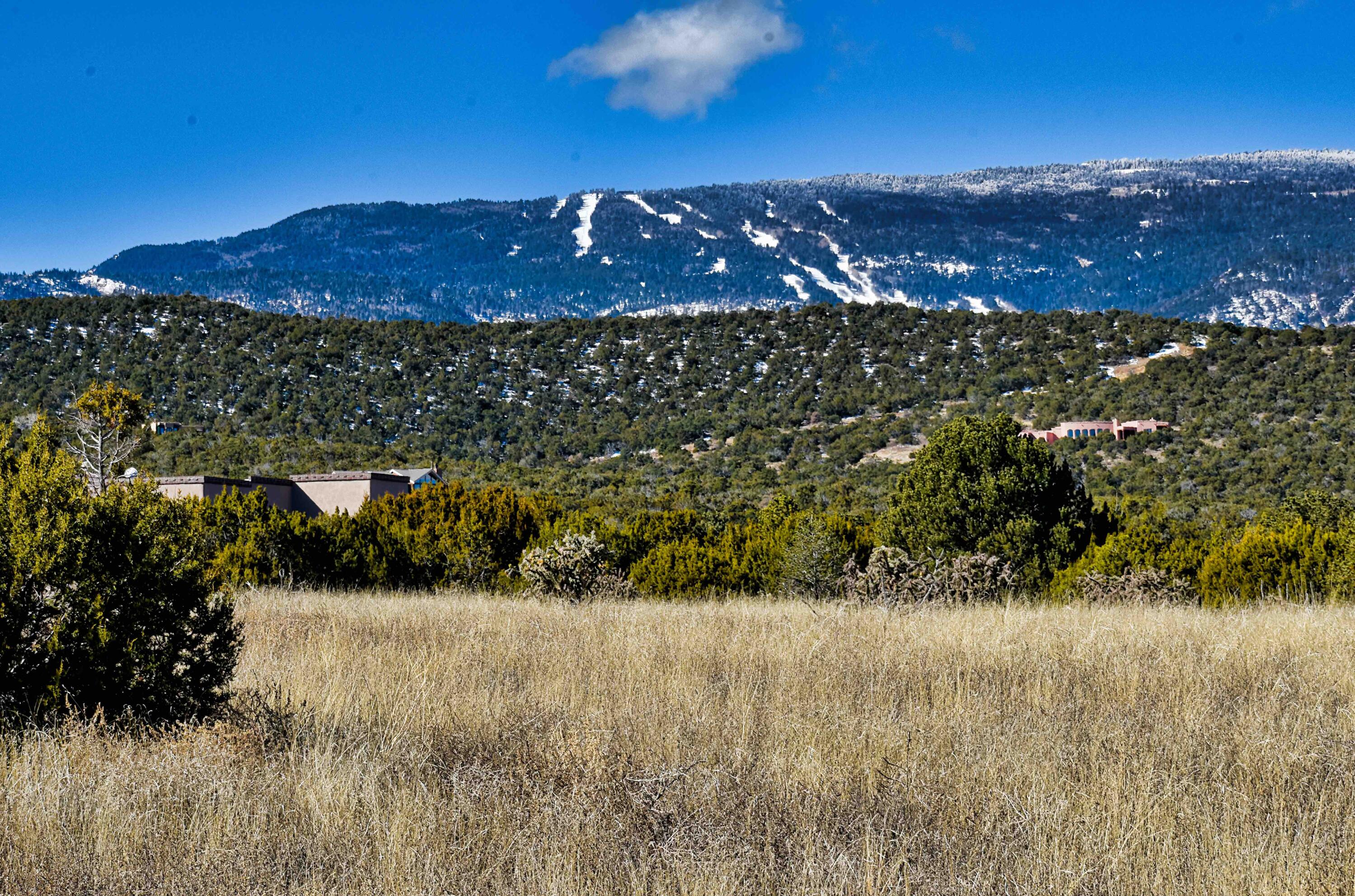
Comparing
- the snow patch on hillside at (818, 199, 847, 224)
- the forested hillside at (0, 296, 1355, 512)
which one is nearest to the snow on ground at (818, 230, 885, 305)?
the snow patch on hillside at (818, 199, 847, 224)

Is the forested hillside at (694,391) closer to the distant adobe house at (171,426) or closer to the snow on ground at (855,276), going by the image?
the distant adobe house at (171,426)

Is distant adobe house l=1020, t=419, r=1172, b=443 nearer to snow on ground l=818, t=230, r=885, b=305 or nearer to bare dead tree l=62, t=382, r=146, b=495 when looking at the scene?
bare dead tree l=62, t=382, r=146, b=495

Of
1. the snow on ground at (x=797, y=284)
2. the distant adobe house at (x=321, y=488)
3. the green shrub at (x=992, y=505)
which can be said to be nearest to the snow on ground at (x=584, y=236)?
the snow on ground at (x=797, y=284)

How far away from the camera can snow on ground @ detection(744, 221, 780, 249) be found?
7205 inches

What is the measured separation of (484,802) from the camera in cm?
365

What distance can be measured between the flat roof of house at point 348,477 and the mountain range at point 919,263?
107 m

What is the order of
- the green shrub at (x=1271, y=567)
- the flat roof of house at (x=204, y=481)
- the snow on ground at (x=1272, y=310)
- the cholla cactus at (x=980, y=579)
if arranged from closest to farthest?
the cholla cactus at (x=980, y=579) → the green shrub at (x=1271, y=567) → the flat roof of house at (x=204, y=481) → the snow on ground at (x=1272, y=310)

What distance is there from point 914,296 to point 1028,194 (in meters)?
52.0

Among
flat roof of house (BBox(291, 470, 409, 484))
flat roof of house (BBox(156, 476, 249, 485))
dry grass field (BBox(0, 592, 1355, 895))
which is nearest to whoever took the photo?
dry grass field (BBox(0, 592, 1355, 895))

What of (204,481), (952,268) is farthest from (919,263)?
(204,481)

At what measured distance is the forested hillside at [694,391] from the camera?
33969 mm

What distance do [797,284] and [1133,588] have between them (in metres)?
158

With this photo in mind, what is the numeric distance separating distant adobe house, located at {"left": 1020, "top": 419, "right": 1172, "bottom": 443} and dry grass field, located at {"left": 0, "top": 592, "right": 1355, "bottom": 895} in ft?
104

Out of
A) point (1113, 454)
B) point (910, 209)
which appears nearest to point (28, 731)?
point (1113, 454)
